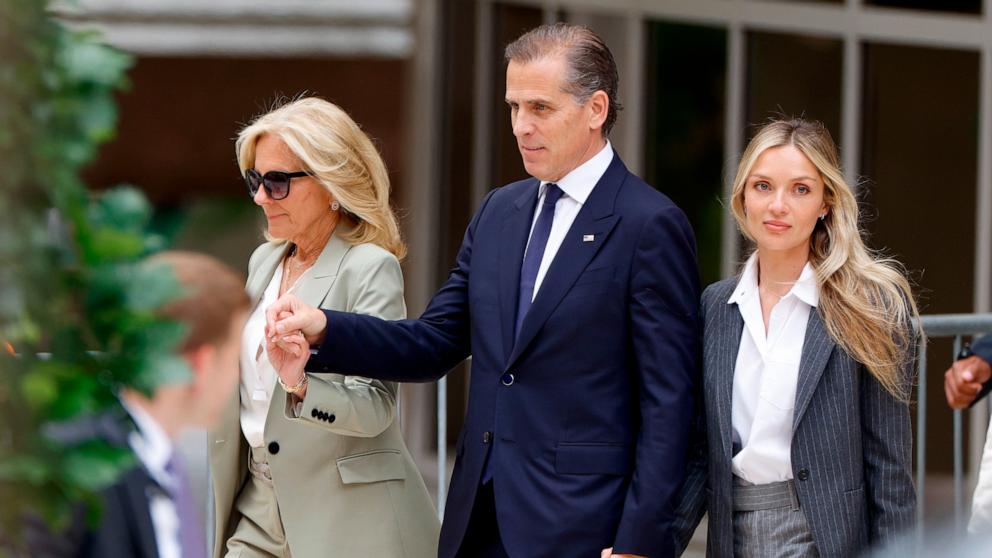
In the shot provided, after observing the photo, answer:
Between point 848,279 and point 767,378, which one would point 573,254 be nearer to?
point 767,378

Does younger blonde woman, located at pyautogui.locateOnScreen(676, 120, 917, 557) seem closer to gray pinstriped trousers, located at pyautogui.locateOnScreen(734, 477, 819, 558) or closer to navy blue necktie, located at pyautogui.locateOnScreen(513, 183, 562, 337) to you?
gray pinstriped trousers, located at pyautogui.locateOnScreen(734, 477, 819, 558)

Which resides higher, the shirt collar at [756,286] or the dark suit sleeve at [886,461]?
the shirt collar at [756,286]

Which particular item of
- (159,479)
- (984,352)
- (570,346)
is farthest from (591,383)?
(159,479)

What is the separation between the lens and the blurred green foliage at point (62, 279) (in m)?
1.38

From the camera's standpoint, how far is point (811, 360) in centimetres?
336

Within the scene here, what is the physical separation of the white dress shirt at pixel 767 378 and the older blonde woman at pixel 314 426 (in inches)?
35.5

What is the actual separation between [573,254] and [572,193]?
0.17 m

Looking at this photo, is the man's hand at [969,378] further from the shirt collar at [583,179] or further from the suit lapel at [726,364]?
the shirt collar at [583,179]

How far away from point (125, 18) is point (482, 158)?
12.0ft

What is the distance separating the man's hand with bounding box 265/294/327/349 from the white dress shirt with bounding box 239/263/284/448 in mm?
254

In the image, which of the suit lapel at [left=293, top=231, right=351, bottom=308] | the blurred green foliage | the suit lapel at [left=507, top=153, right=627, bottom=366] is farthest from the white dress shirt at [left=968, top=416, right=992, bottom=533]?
the blurred green foliage

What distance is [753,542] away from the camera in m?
3.35

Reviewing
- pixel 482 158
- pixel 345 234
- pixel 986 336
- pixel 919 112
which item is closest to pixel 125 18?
pixel 482 158

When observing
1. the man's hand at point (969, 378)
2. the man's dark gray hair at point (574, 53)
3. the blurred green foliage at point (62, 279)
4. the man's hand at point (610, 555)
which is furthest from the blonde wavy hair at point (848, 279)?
the blurred green foliage at point (62, 279)
